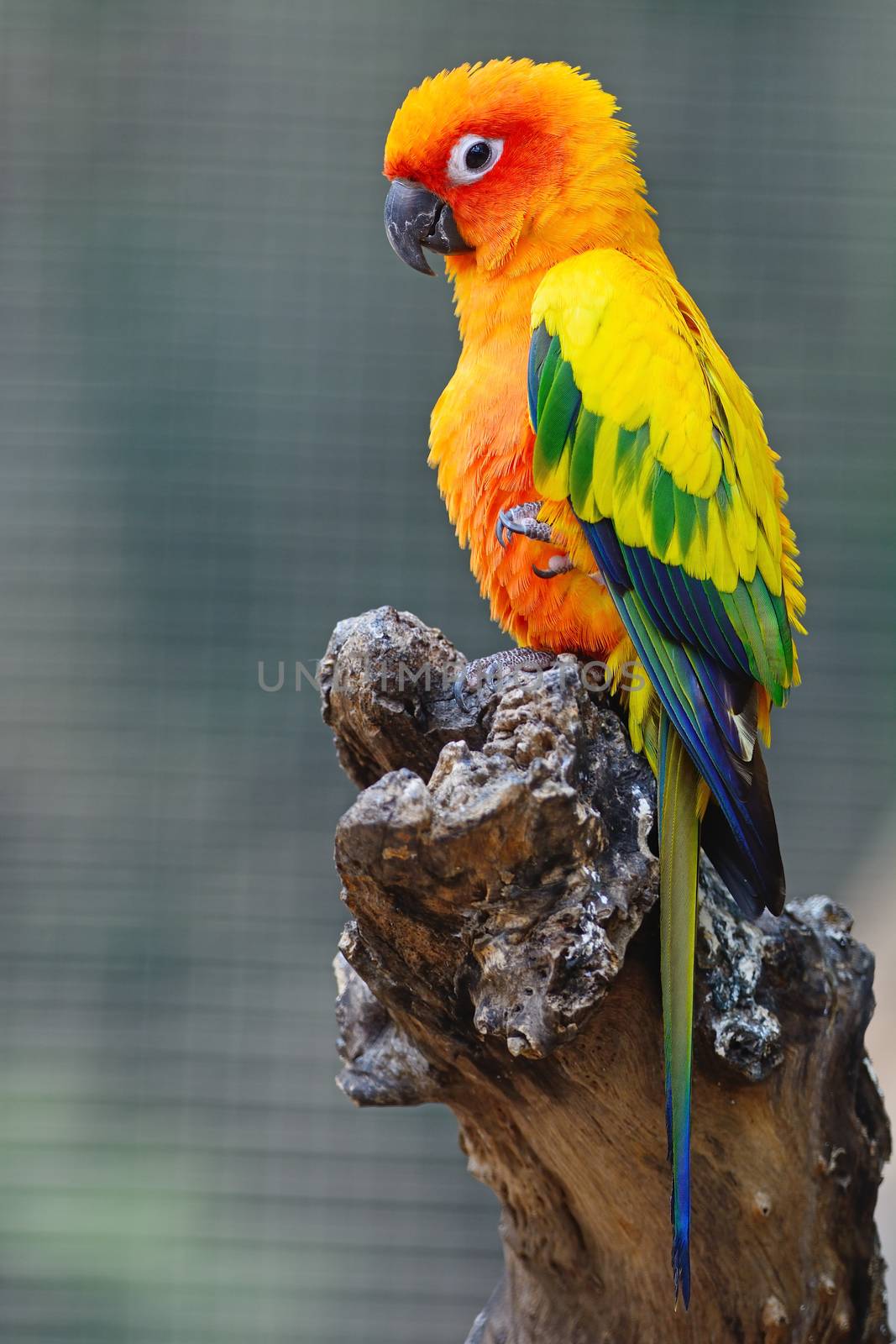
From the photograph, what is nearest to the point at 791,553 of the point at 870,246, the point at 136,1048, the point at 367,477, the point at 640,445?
the point at 640,445

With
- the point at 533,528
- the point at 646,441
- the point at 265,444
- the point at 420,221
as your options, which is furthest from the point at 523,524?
the point at 265,444

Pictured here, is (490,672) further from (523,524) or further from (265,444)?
(265,444)

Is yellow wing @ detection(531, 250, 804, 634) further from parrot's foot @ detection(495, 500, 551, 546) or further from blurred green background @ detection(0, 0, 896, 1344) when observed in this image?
blurred green background @ detection(0, 0, 896, 1344)

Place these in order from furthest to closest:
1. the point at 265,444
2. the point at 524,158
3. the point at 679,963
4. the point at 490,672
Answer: the point at 265,444, the point at 524,158, the point at 490,672, the point at 679,963

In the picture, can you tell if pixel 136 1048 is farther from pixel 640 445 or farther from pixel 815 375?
pixel 815 375

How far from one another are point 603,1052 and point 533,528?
0.40 meters

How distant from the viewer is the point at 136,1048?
→ 6.70 ft

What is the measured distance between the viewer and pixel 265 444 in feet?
6.94

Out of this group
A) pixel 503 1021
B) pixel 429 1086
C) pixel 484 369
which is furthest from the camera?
pixel 484 369

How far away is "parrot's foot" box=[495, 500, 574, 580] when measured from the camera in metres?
0.98

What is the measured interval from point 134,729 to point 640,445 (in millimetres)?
1398

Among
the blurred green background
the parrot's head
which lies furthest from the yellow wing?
the blurred green background

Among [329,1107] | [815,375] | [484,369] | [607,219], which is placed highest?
[815,375]

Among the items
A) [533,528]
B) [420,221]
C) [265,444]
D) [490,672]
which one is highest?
[265,444]
